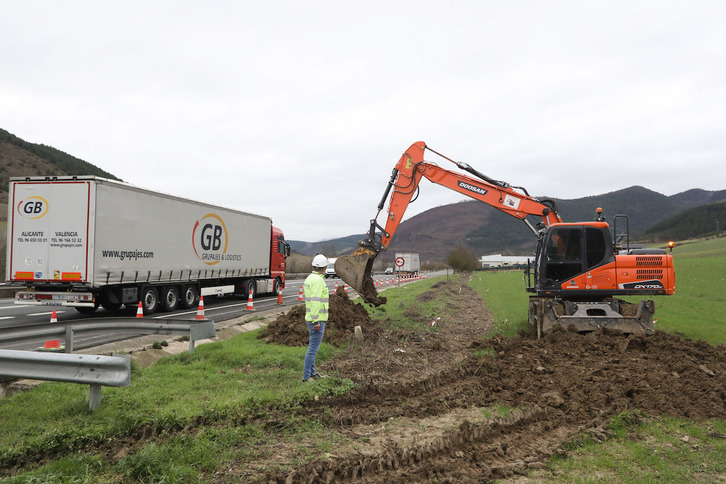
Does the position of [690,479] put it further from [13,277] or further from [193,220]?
[193,220]

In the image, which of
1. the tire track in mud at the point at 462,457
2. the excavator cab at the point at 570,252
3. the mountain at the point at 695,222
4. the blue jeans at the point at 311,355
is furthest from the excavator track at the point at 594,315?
the mountain at the point at 695,222

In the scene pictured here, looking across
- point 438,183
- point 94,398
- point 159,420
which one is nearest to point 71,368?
point 94,398

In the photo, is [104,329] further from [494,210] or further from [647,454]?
[494,210]

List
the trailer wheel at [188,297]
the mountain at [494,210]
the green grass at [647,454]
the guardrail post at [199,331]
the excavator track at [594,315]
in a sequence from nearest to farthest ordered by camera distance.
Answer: the green grass at [647,454], the guardrail post at [199,331], the excavator track at [594,315], the trailer wheel at [188,297], the mountain at [494,210]

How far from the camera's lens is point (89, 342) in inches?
421

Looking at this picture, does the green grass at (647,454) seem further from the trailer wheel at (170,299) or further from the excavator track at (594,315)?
the trailer wheel at (170,299)

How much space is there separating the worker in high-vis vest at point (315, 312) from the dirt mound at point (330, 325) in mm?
2712

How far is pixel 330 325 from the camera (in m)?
11.3

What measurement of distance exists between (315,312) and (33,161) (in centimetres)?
8008

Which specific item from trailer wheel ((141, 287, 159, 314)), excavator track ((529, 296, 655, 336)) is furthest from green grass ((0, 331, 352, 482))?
trailer wheel ((141, 287, 159, 314))

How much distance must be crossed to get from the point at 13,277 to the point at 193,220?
631 cm

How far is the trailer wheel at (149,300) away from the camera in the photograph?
16.3m

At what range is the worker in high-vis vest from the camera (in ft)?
23.6

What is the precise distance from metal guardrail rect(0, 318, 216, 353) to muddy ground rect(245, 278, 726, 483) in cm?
220
